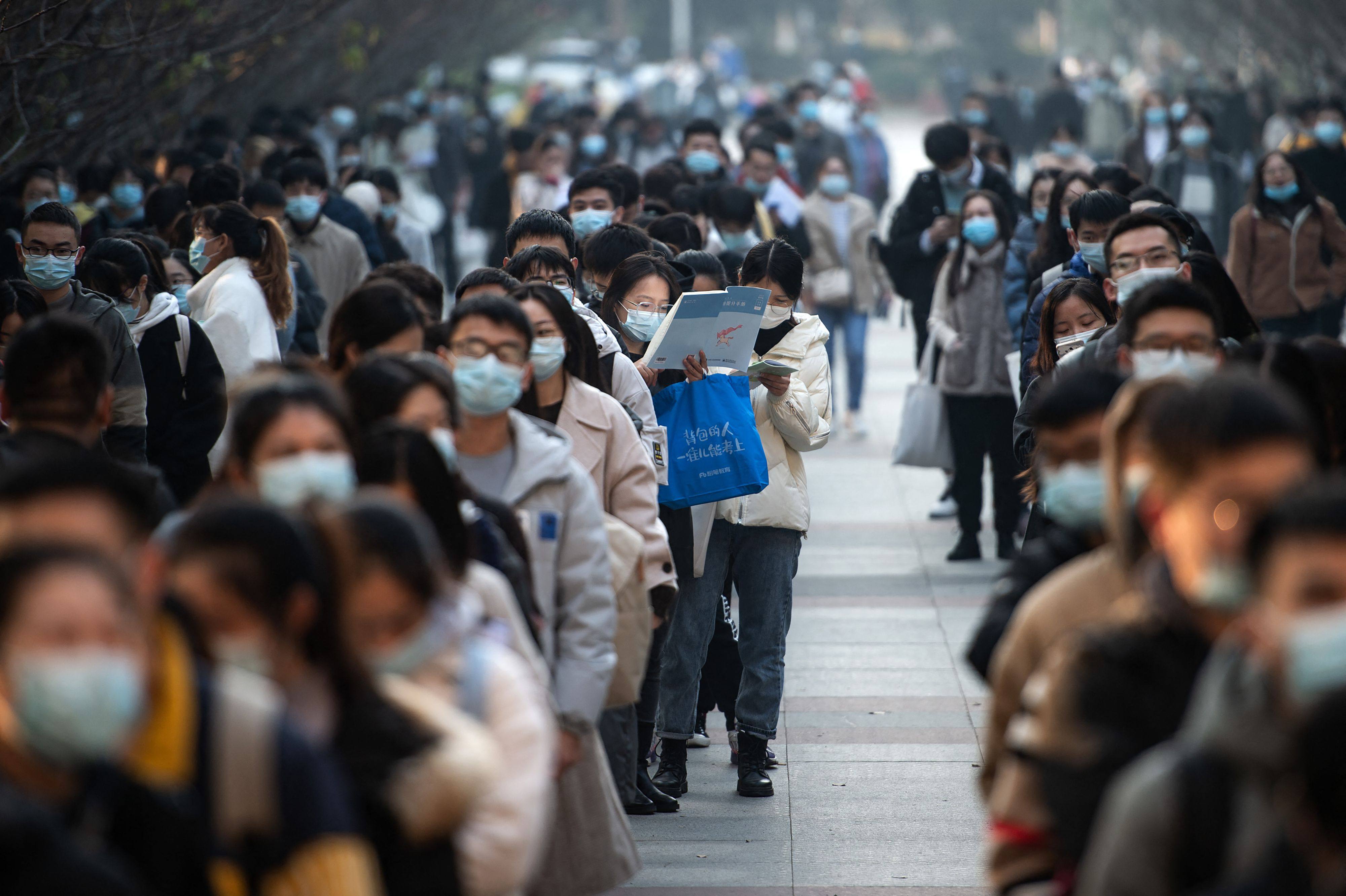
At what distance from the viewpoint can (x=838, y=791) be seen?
645 centimetres

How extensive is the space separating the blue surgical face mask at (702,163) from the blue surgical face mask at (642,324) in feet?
22.1

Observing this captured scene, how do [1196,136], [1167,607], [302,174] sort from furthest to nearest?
[1196,136] < [302,174] < [1167,607]

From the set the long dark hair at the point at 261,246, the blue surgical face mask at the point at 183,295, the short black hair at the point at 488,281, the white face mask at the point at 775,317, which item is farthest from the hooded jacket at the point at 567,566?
the long dark hair at the point at 261,246

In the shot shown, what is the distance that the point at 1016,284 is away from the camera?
31.4ft

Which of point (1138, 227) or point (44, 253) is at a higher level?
point (1138, 227)

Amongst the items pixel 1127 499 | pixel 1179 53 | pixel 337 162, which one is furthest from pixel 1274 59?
pixel 1127 499

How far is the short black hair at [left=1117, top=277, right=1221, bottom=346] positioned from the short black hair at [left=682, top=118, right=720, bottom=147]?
9.42 meters

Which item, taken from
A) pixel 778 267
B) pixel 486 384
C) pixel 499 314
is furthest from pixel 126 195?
pixel 486 384

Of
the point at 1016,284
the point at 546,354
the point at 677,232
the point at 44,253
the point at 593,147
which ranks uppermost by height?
the point at 546,354

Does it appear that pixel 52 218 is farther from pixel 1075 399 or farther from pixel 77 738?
pixel 77 738

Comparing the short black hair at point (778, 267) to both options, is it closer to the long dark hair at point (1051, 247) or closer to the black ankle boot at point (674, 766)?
the black ankle boot at point (674, 766)

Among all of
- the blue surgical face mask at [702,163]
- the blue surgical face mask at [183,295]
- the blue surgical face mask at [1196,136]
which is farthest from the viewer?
the blue surgical face mask at [1196,136]

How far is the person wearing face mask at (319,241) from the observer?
35.4 ft

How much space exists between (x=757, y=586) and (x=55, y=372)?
277 cm
